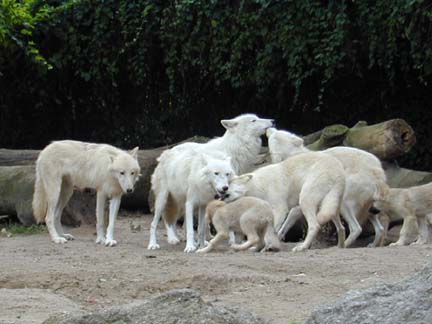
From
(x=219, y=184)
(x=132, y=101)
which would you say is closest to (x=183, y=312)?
(x=219, y=184)

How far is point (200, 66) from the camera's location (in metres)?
15.1

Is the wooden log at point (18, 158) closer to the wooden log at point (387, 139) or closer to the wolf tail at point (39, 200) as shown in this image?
the wolf tail at point (39, 200)

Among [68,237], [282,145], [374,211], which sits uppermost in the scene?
[282,145]

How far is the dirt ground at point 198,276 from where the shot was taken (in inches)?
250

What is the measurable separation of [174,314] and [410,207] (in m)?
6.30

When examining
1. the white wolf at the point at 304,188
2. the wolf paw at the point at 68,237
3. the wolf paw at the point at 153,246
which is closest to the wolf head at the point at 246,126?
the white wolf at the point at 304,188

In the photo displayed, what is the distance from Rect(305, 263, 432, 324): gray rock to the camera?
3672 mm

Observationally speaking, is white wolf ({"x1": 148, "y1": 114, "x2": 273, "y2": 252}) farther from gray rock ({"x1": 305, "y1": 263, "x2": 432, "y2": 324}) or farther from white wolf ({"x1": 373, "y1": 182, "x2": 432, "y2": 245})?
gray rock ({"x1": 305, "y1": 263, "x2": 432, "y2": 324})

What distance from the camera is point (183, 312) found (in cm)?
400

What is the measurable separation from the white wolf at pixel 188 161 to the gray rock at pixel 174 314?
520cm

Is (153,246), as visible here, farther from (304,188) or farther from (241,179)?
(304,188)

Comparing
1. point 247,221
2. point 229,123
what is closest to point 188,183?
point 247,221

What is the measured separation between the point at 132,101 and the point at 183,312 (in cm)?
→ 1216

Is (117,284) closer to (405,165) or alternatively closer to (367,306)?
(367,306)
